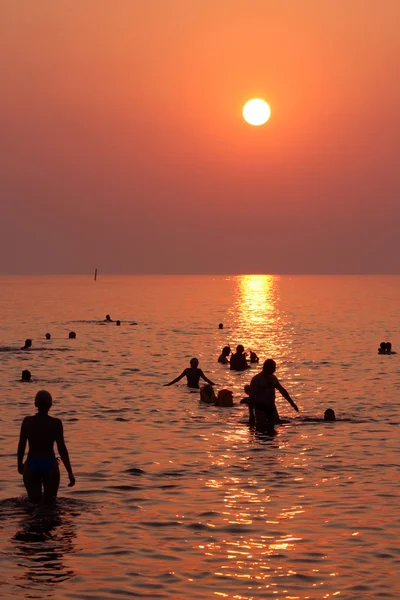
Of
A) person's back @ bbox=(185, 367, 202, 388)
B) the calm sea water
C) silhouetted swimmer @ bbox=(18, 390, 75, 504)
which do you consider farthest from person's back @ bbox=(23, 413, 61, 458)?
person's back @ bbox=(185, 367, 202, 388)

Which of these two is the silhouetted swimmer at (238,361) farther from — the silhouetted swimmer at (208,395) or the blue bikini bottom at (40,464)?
the blue bikini bottom at (40,464)

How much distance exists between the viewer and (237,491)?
67.9 feet

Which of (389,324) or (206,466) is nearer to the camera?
(206,466)

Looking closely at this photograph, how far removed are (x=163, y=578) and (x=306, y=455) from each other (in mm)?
10818

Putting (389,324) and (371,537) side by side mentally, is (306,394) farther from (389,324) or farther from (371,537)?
(389,324)

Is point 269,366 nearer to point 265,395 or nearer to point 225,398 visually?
point 265,395

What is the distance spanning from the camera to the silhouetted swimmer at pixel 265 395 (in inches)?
1060

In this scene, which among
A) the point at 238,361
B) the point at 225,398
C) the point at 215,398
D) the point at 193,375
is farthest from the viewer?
the point at 238,361

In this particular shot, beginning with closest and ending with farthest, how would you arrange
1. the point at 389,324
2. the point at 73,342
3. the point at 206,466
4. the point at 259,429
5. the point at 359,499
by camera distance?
the point at 359,499, the point at 206,466, the point at 259,429, the point at 73,342, the point at 389,324

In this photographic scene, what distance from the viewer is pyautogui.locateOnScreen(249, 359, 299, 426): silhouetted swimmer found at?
26.9 m

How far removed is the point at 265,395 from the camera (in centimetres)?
2773

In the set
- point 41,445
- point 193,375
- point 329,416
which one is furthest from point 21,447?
point 193,375

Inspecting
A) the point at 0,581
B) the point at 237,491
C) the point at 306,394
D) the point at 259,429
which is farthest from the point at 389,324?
the point at 0,581

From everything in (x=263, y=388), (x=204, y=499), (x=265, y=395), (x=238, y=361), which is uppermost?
(x=238, y=361)
